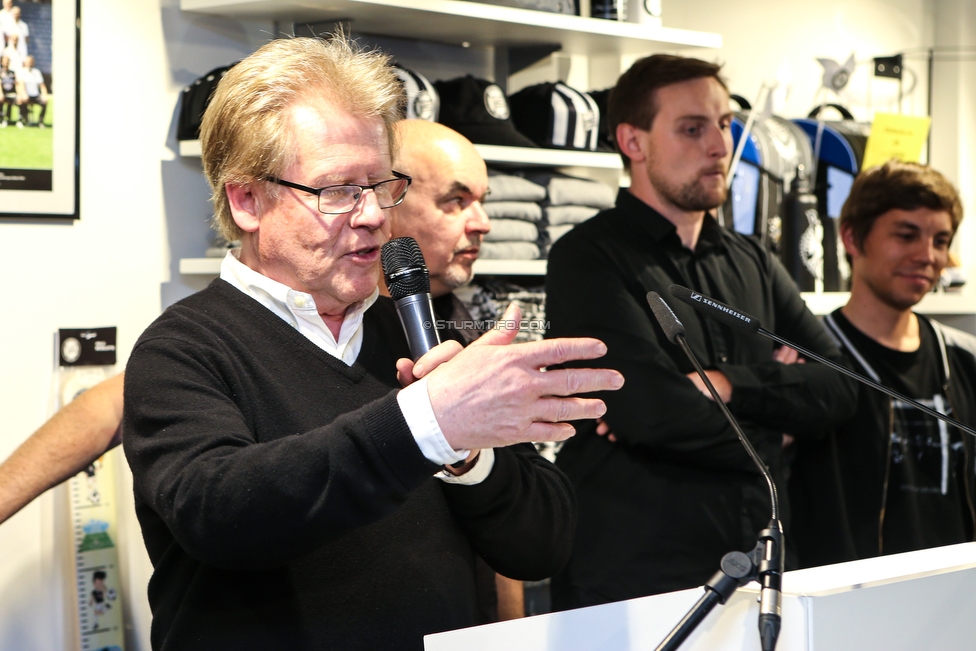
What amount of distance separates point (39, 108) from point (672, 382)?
5.14 feet

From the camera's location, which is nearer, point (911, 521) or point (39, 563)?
point (39, 563)

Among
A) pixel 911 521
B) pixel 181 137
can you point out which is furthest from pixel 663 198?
pixel 181 137

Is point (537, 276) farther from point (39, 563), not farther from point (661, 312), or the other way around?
point (661, 312)

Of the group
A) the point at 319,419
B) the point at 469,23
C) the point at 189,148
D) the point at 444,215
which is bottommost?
the point at 319,419

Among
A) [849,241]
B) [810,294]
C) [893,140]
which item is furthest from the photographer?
[893,140]

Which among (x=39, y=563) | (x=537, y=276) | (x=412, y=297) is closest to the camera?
(x=412, y=297)

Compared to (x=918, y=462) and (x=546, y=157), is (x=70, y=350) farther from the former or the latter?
(x=918, y=462)

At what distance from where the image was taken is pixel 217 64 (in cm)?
271

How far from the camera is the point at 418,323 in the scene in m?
1.28

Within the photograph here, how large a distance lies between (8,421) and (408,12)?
137cm

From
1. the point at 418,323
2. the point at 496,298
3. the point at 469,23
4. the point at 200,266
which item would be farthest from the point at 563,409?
the point at 469,23

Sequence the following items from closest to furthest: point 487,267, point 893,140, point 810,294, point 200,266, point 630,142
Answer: point 200,266 → point 630,142 → point 487,267 → point 810,294 → point 893,140

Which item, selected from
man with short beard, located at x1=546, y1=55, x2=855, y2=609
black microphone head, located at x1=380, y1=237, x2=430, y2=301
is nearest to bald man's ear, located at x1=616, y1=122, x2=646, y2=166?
man with short beard, located at x1=546, y1=55, x2=855, y2=609

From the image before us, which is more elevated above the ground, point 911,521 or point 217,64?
point 217,64
